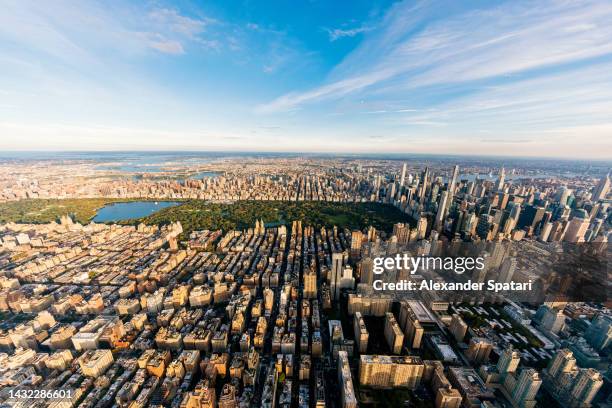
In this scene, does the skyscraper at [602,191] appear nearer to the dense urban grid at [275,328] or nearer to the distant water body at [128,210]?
the dense urban grid at [275,328]

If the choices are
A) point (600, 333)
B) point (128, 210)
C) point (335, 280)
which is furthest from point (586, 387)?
point (128, 210)

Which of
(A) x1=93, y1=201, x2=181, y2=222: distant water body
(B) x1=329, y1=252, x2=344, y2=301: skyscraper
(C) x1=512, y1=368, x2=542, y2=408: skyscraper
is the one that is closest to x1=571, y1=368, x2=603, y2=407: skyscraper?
(C) x1=512, y1=368, x2=542, y2=408: skyscraper

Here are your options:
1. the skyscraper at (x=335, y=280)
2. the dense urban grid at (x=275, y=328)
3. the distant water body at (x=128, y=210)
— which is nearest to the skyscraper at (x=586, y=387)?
the dense urban grid at (x=275, y=328)

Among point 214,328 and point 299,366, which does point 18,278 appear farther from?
point 299,366

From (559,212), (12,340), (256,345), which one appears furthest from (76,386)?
(559,212)

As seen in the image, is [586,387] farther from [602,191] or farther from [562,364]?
[602,191]

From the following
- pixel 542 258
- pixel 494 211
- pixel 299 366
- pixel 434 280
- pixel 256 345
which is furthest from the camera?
pixel 494 211
